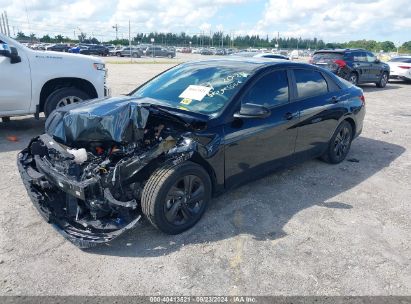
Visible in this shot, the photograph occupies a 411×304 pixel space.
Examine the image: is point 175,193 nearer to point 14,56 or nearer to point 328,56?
point 14,56

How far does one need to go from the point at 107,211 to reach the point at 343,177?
11.4 feet

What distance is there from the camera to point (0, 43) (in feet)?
20.1

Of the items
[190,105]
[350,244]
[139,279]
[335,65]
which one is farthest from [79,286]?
[335,65]

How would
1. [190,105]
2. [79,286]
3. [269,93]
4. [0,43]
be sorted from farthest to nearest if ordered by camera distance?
[0,43], [269,93], [190,105], [79,286]

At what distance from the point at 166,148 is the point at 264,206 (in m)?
1.45

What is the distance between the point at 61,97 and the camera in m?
6.71

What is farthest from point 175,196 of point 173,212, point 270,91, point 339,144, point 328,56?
point 328,56

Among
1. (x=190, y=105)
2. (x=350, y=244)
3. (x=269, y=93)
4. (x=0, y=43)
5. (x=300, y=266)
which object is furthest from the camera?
(x=0, y=43)

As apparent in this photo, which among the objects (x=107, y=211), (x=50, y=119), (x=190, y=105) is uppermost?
(x=190, y=105)

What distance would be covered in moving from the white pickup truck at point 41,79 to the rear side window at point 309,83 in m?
3.95

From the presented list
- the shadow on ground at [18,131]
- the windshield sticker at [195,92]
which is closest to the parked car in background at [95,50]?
the shadow on ground at [18,131]

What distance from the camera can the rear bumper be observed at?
3.10 m

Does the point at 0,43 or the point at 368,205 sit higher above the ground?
the point at 0,43

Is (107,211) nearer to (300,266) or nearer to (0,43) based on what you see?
(300,266)
